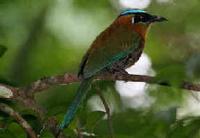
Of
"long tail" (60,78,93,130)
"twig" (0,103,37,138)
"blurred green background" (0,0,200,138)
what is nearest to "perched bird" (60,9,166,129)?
"long tail" (60,78,93,130)

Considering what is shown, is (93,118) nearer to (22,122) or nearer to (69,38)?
(22,122)

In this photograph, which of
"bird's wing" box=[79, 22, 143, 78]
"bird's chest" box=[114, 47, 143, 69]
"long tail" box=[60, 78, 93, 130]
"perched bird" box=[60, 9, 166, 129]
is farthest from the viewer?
"bird's chest" box=[114, 47, 143, 69]

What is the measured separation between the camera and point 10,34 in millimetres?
6852

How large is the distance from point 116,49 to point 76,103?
3.10 feet

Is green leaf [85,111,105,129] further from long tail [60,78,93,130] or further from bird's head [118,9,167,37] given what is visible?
bird's head [118,9,167,37]

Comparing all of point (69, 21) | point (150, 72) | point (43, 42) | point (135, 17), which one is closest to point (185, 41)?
point (135, 17)

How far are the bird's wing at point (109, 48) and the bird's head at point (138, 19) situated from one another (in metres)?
0.07

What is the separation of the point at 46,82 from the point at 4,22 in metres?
3.35

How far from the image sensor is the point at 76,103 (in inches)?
142

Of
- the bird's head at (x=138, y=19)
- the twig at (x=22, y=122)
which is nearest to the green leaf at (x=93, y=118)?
the twig at (x=22, y=122)

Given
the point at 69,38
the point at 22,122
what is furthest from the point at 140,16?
the point at 69,38

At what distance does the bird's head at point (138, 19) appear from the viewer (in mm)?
4854

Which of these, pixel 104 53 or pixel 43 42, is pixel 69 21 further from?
pixel 104 53

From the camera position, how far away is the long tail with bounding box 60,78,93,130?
3.28m
